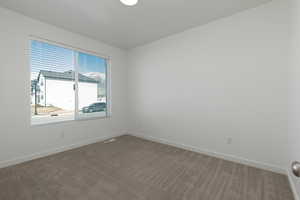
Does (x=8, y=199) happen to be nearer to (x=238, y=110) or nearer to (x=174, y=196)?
(x=174, y=196)

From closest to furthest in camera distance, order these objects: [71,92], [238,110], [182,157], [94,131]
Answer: [238,110] < [182,157] < [71,92] < [94,131]

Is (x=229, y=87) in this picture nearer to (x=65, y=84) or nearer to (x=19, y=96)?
(x=65, y=84)

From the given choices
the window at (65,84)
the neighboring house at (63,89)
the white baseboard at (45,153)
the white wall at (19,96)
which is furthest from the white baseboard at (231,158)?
the white wall at (19,96)

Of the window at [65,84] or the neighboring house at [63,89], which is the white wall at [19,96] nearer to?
the window at [65,84]

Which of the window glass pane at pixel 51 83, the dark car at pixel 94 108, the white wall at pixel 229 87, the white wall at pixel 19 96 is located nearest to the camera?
the white wall at pixel 229 87

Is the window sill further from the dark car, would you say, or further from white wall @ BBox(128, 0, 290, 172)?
white wall @ BBox(128, 0, 290, 172)

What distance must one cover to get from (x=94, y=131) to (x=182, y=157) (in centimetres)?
227

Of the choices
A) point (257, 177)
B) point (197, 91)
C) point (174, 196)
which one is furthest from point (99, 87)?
point (257, 177)

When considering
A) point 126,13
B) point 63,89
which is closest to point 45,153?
point 63,89

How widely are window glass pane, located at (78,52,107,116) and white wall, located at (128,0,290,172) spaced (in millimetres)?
1446

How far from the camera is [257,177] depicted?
6.14 feet

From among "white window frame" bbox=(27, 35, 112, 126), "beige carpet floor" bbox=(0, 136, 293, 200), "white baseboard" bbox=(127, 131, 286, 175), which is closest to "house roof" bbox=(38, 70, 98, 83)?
"white window frame" bbox=(27, 35, 112, 126)

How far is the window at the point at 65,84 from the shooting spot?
2547mm

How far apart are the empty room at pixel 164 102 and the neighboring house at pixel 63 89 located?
0.07ft
